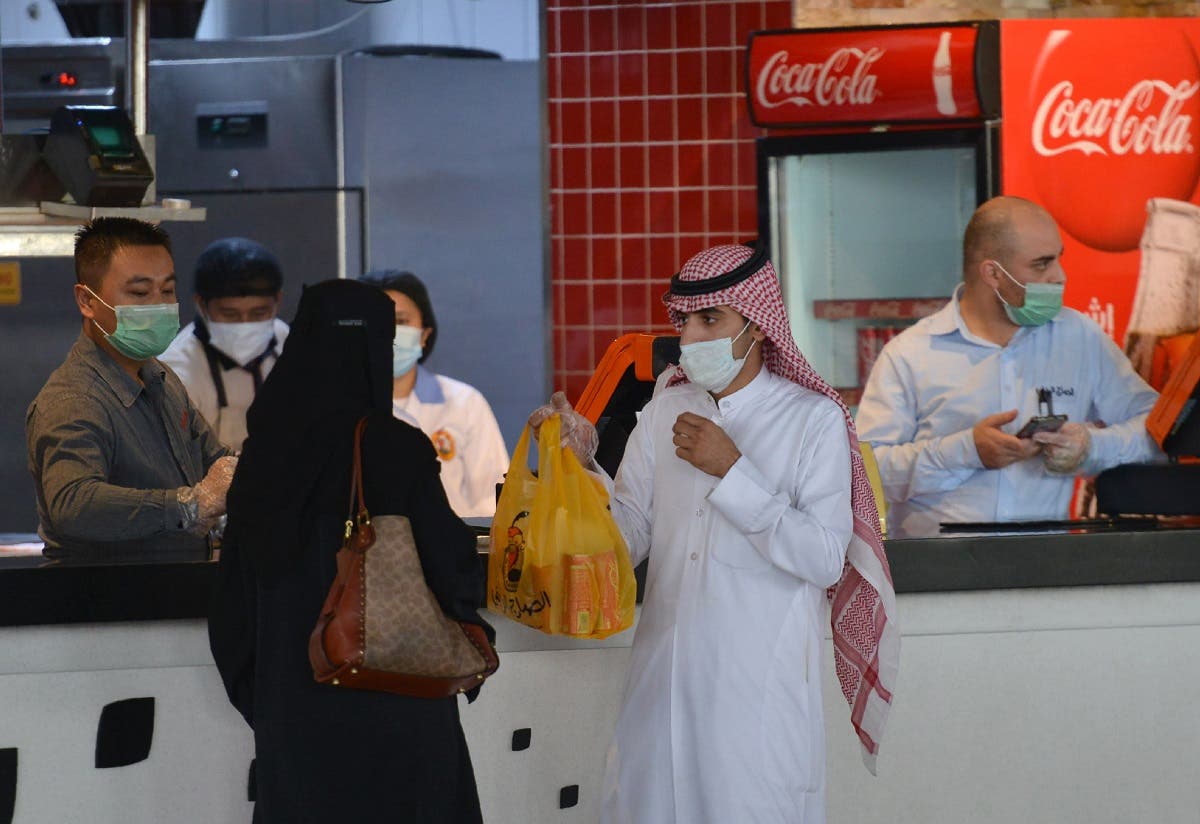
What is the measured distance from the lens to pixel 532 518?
8.89ft

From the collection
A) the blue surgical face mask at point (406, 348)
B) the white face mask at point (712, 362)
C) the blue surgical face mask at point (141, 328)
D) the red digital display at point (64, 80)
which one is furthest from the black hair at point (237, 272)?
the white face mask at point (712, 362)

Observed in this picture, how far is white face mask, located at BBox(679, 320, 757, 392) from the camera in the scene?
2.66m

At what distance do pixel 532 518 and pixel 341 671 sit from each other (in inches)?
21.9

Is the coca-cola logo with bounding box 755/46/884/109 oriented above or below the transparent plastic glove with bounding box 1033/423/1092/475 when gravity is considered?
above

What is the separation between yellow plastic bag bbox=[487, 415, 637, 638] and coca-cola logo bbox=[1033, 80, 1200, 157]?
9.57 ft

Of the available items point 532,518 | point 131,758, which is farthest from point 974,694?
point 131,758

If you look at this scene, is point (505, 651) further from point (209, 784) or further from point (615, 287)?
point (615, 287)

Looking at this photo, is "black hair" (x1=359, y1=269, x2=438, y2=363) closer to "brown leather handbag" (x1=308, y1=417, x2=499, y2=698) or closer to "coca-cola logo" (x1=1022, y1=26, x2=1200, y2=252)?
"coca-cola logo" (x1=1022, y1=26, x2=1200, y2=252)

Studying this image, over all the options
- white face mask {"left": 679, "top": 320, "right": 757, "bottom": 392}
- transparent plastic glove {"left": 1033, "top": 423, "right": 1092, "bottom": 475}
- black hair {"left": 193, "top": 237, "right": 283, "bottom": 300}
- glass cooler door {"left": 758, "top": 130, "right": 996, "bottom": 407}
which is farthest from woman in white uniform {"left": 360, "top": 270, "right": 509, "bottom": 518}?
white face mask {"left": 679, "top": 320, "right": 757, "bottom": 392}

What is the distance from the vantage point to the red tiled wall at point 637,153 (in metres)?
5.97

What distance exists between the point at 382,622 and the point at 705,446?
666 millimetres

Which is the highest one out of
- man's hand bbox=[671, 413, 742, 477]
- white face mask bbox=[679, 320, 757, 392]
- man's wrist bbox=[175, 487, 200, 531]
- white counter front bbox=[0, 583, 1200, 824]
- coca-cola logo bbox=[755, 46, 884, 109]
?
coca-cola logo bbox=[755, 46, 884, 109]

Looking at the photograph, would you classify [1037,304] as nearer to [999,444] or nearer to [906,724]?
[999,444]

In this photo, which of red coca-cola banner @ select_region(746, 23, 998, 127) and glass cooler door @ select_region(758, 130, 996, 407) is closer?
red coca-cola banner @ select_region(746, 23, 998, 127)
